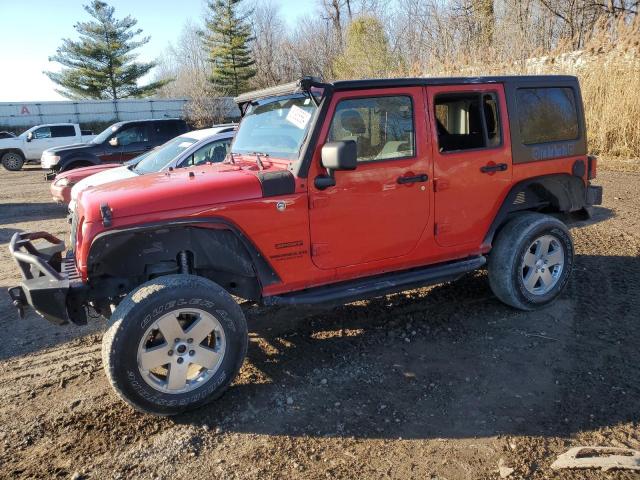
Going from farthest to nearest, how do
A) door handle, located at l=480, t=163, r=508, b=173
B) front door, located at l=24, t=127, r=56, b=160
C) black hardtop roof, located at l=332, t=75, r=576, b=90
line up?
front door, located at l=24, t=127, r=56, b=160 < door handle, located at l=480, t=163, r=508, b=173 < black hardtop roof, located at l=332, t=75, r=576, b=90

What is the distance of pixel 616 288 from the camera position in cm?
512

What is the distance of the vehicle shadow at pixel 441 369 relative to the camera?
125 inches

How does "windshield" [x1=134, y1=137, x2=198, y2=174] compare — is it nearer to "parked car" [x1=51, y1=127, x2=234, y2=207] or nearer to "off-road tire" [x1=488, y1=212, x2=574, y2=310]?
"parked car" [x1=51, y1=127, x2=234, y2=207]

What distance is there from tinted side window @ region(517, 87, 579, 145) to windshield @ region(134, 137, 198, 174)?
5.18 m

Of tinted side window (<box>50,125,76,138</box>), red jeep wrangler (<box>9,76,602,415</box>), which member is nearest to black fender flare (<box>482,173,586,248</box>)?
red jeep wrangler (<box>9,76,602,415</box>)

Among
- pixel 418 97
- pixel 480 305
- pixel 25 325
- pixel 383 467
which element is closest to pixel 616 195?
pixel 480 305

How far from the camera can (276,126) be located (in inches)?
164

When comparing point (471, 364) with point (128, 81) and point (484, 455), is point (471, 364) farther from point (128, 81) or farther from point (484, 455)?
point (128, 81)

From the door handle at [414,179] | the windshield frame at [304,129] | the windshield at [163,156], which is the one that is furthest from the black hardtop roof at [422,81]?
the windshield at [163,156]

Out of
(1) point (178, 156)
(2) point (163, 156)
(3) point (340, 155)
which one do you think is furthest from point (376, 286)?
(2) point (163, 156)

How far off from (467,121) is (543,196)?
106 centimetres

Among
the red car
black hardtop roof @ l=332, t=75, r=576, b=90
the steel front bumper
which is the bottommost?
the steel front bumper

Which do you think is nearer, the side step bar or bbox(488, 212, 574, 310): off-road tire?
the side step bar

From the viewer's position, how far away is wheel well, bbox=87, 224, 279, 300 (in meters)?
3.32
